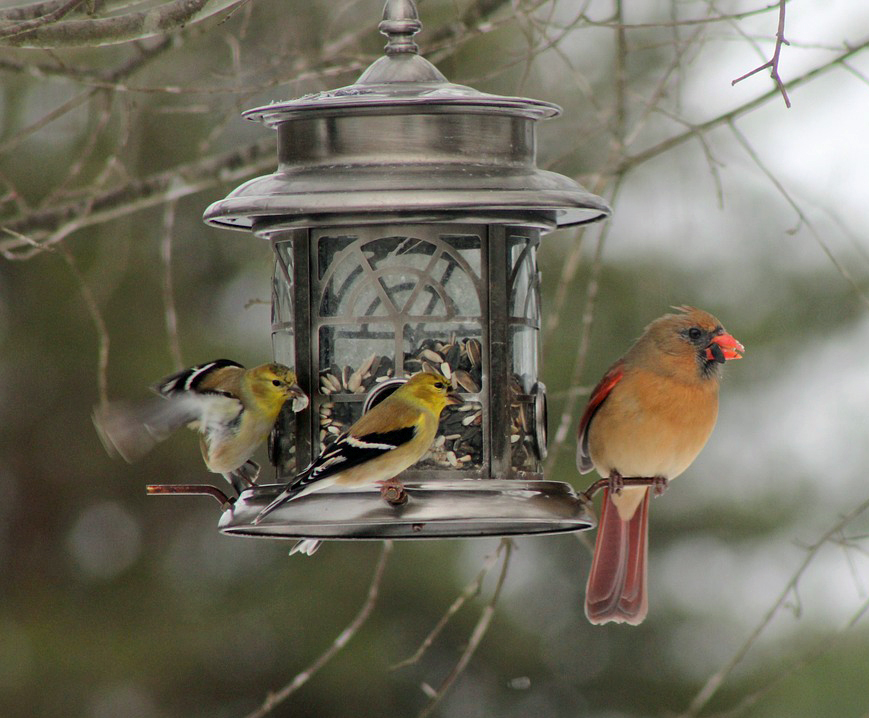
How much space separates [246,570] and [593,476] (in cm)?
337

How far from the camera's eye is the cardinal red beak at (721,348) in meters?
5.61

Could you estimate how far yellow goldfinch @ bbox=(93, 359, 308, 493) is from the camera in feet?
14.2

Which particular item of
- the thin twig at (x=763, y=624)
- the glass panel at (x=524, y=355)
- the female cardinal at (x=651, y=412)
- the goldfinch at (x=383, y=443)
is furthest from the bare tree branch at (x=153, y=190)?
the thin twig at (x=763, y=624)

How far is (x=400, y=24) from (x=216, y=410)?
1303mm

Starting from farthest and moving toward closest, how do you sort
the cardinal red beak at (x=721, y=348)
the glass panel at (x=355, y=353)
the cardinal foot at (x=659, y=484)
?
the cardinal red beak at (x=721, y=348) → the cardinal foot at (x=659, y=484) → the glass panel at (x=355, y=353)

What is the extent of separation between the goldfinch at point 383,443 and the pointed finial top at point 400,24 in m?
1.01

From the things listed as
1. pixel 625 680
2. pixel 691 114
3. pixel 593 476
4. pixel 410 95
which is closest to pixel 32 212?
pixel 410 95

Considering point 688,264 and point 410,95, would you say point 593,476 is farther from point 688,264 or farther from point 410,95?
point 410,95

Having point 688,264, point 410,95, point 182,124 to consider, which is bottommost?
point 688,264

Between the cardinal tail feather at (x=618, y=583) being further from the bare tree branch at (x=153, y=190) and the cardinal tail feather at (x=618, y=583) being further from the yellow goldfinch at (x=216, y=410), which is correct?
the bare tree branch at (x=153, y=190)

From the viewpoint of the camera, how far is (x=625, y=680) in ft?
37.2

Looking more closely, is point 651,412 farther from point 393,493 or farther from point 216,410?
point 216,410

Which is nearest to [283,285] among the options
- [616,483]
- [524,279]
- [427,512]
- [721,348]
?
[524,279]

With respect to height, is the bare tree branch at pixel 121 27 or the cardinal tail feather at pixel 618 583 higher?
the bare tree branch at pixel 121 27
